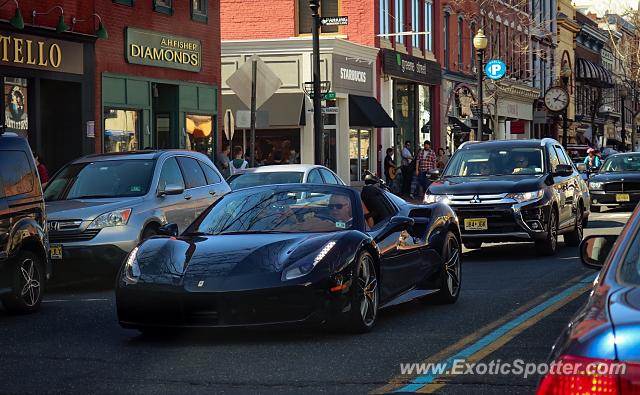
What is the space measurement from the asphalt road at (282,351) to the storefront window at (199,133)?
18.3 m

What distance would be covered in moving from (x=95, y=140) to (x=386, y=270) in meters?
16.9

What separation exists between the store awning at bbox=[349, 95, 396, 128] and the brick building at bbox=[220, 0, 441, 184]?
1.3 inches

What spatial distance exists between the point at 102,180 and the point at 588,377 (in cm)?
1304

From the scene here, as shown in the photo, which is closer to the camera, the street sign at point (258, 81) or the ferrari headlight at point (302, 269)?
the ferrari headlight at point (302, 269)

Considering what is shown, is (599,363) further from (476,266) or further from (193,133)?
(193,133)

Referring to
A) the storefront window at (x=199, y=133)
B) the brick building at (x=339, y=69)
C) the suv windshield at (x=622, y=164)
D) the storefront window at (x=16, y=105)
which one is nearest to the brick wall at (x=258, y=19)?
the brick building at (x=339, y=69)

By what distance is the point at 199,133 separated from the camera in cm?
3167

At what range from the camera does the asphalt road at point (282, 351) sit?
25.3 feet

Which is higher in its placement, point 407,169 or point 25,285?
point 407,169

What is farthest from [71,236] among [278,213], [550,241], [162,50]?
[162,50]

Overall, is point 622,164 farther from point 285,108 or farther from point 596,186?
point 285,108

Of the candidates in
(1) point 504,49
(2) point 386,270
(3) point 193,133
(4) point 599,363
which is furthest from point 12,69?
(1) point 504,49

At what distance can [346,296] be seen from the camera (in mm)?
9406

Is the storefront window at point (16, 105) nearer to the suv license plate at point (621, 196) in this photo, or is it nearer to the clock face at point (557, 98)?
the suv license plate at point (621, 196)
